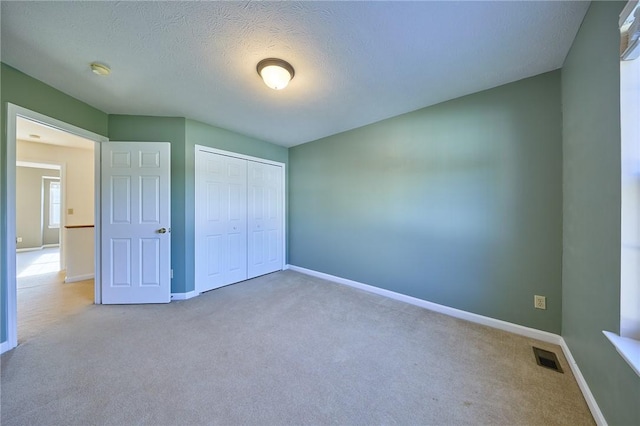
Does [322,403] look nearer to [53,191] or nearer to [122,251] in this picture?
[122,251]

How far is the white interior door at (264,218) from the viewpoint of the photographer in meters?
3.87

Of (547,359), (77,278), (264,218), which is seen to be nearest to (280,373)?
(547,359)

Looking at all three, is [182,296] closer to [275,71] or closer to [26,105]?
[26,105]

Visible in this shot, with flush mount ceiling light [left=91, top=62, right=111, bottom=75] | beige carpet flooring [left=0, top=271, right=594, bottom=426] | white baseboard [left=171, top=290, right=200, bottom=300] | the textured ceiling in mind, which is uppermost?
the textured ceiling

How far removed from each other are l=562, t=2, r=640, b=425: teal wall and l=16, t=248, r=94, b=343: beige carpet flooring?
4.26 meters

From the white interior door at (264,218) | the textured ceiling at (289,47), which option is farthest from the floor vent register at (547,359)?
the white interior door at (264,218)

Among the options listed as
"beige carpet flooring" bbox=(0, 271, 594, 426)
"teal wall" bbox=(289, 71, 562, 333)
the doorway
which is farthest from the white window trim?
the doorway

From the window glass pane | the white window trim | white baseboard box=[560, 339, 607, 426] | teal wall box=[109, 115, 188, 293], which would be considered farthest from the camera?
the window glass pane

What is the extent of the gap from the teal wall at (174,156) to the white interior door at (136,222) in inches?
3.8

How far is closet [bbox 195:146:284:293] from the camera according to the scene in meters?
3.23

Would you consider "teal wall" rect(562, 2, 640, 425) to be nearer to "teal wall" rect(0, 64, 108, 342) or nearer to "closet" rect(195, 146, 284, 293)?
"closet" rect(195, 146, 284, 293)

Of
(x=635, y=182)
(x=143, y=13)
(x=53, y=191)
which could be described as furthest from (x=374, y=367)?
(x=53, y=191)

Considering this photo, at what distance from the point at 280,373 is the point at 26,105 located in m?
3.21

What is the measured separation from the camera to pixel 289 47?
1697 mm
